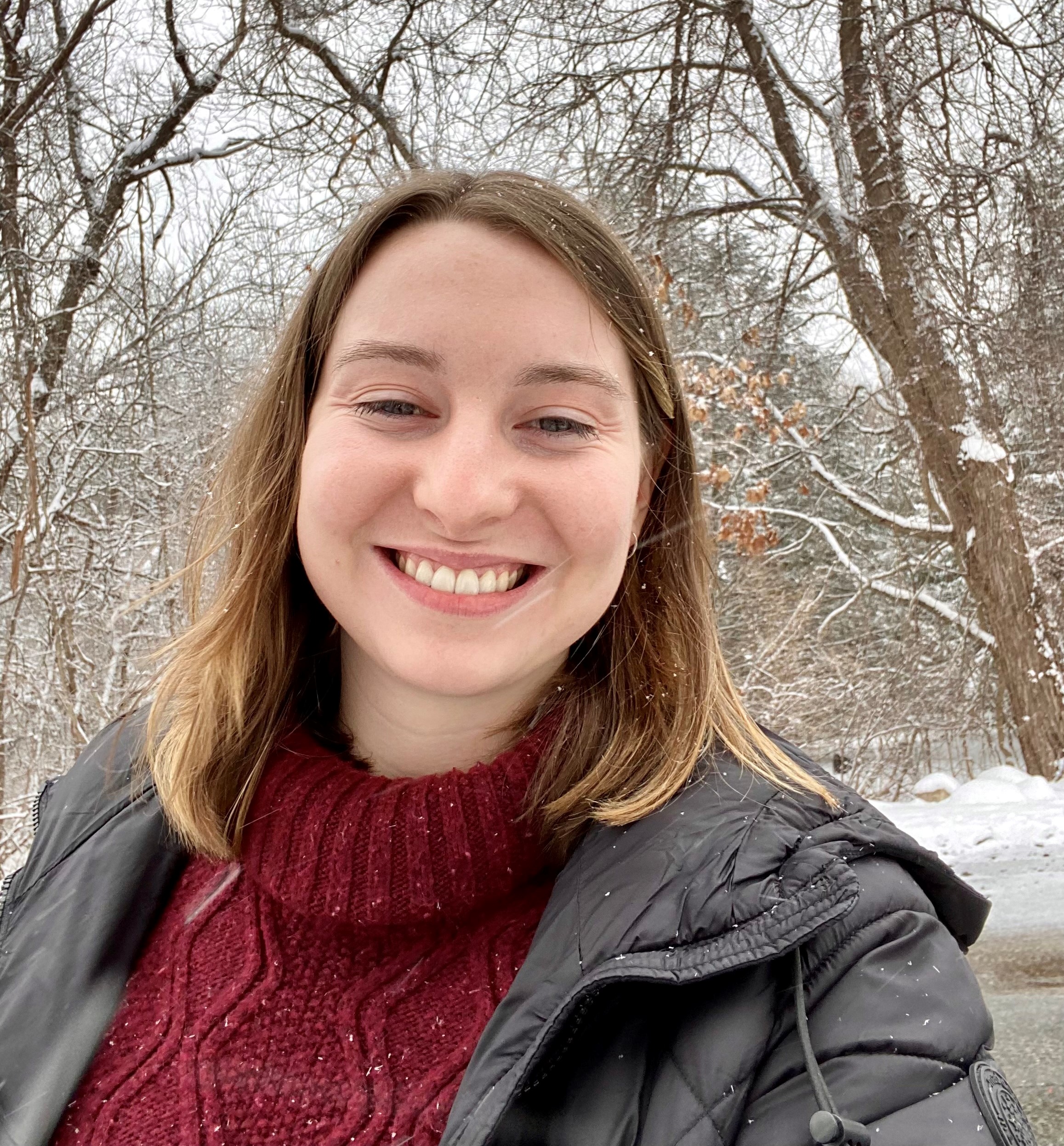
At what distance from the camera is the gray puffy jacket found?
923 millimetres

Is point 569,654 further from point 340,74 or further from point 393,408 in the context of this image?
point 340,74

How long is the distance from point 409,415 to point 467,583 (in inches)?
9.6

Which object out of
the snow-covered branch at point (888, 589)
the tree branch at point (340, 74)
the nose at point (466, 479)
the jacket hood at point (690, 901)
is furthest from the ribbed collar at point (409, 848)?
the tree branch at point (340, 74)

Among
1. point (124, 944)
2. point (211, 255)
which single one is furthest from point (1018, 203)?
point (124, 944)

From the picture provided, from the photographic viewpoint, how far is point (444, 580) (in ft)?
4.17

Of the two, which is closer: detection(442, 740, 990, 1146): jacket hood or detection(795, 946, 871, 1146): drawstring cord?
detection(795, 946, 871, 1146): drawstring cord

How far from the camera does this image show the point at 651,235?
6707 millimetres

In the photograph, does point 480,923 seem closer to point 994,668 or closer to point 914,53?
point 994,668

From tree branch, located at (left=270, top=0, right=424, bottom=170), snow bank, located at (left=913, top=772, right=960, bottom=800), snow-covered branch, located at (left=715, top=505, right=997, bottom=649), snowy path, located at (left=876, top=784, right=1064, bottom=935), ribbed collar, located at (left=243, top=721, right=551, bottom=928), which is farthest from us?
snow-covered branch, located at (left=715, top=505, right=997, bottom=649)

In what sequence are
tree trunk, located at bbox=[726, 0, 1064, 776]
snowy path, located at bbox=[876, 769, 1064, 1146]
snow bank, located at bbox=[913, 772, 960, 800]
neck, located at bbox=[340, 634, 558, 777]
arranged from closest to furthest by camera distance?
neck, located at bbox=[340, 634, 558, 777], snowy path, located at bbox=[876, 769, 1064, 1146], snow bank, located at bbox=[913, 772, 960, 800], tree trunk, located at bbox=[726, 0, 1064, 776]

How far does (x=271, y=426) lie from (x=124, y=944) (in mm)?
840

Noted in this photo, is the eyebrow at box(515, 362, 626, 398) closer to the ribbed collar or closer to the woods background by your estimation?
the ribbed collar

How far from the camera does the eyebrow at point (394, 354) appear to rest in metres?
1.25

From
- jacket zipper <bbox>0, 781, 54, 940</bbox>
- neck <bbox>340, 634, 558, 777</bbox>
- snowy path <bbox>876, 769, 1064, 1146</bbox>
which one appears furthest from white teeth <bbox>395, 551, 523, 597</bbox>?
snowy path <bbox>876, 769, 1064, 1146</bbox>
